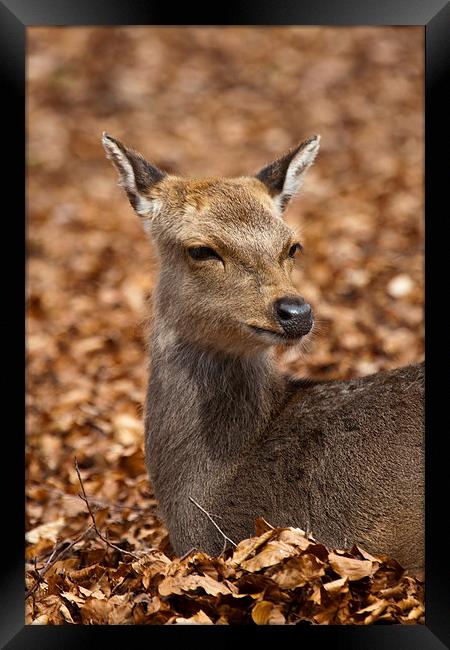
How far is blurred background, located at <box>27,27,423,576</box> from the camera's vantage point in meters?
9.12

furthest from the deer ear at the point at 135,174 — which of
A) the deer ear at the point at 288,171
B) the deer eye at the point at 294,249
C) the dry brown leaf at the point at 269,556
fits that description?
the dry brown leaf at the point at 269,556

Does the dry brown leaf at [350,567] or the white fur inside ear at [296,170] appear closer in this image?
the dry brown leaf at [350,567]

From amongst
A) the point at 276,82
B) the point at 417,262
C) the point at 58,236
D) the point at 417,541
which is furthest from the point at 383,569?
the point at 276,82

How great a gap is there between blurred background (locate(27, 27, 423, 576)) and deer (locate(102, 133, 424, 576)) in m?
0.57

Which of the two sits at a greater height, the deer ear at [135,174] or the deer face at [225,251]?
the deer ear at [135,174]

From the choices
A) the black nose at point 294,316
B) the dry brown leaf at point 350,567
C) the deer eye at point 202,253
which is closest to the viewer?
the dry brown leaf at point 350,567

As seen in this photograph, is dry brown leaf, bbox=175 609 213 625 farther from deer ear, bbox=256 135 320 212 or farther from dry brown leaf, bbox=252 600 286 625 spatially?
deer ear, bbox=256 135 320 212

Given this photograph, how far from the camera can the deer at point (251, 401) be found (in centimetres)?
541

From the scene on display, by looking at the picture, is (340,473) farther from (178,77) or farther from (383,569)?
(178,77)

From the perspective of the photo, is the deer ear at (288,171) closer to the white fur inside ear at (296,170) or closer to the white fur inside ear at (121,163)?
the white fur inside ear at (296,170)

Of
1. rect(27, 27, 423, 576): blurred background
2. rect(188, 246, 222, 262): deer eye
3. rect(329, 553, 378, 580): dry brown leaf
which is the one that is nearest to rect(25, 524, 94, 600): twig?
rect(27, 27, 423, 576): blurred background
